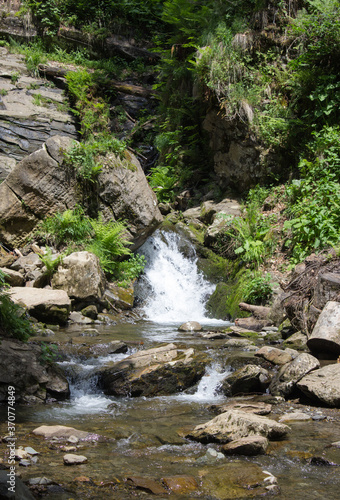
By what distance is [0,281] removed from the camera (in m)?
5.69

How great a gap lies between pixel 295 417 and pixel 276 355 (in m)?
1.60

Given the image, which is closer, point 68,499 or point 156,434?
point 68,499

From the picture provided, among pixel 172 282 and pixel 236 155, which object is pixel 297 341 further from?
pixel 236 155

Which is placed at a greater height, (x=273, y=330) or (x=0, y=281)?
(x=0, y=281)

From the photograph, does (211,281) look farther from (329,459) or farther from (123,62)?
(123,62)

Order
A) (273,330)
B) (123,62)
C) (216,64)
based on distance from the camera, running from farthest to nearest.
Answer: (123,62)
(216,64)
(273,330)

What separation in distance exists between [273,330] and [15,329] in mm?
4761

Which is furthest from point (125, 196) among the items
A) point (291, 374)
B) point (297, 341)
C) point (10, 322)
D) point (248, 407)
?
point (248, 407)

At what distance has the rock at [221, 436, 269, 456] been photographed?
10.8 feet

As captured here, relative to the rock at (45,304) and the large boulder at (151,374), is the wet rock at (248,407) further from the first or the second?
the rock at (45,304)

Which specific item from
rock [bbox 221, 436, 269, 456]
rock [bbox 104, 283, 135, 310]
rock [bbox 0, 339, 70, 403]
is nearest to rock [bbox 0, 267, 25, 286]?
rock [bbox 104, 283, 135, 310]

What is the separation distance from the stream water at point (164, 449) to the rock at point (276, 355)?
541mm

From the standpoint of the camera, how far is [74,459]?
299 cm

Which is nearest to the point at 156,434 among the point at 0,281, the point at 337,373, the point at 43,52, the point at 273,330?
the point at 337,373
